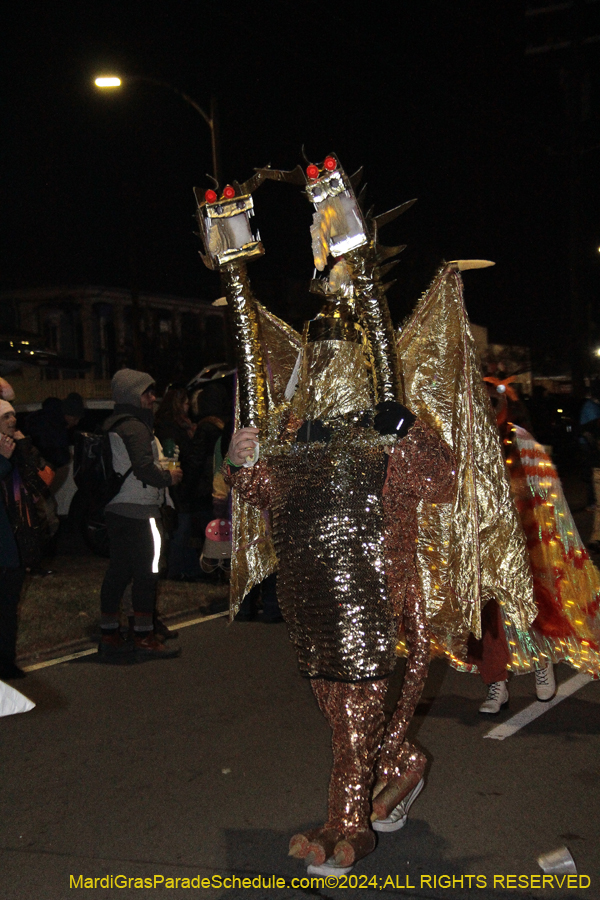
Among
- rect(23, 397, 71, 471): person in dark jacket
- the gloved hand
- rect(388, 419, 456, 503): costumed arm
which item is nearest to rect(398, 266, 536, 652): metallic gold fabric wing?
rect(388, 419, 456, 503): costumed arm

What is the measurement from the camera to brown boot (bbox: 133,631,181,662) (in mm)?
6121

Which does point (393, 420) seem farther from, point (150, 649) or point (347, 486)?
point (150, 649)

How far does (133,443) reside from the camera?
5805 millimetres

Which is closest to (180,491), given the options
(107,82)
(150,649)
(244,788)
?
(150,649)

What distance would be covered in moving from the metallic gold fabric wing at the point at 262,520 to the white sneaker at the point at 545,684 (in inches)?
77.2

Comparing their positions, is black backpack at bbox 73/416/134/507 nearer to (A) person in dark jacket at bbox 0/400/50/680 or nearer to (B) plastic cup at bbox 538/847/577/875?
(A) person in dark jacket at bbox 0/400/50/680

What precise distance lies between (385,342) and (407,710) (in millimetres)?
1406

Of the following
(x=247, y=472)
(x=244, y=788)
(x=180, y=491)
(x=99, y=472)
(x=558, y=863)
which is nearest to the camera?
(x=558, y=863)

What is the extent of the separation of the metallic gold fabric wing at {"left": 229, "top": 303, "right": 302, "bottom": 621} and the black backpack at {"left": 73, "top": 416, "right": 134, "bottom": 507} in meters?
2.30

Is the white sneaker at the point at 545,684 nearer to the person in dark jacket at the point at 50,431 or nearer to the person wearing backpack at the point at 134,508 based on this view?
the person wearing backpack at the point at 134,508

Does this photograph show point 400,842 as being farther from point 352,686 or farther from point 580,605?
point 580,605

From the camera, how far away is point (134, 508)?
588 cm

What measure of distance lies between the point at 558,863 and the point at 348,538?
1.38 m

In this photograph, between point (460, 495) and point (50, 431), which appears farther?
point (50, 431)
